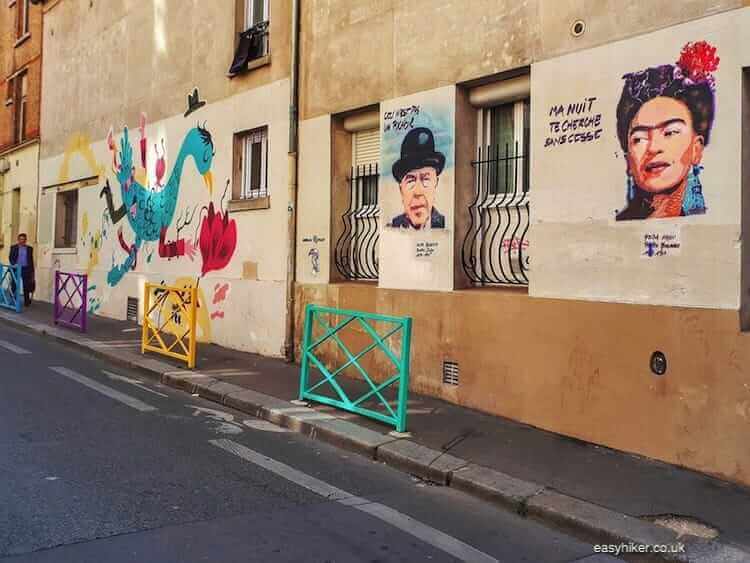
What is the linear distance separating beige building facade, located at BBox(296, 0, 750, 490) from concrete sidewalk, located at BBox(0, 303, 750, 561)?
0.90 ft

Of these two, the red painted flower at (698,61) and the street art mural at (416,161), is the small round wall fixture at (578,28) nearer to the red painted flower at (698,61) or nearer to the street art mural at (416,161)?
the red painted flower at (698,61)

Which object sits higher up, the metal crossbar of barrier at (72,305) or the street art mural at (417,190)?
the street art mural at (417,190)

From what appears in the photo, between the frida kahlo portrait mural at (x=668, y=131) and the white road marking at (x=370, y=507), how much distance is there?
3130 mm

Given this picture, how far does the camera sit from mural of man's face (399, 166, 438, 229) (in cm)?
774

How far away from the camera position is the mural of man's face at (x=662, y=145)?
5492mm

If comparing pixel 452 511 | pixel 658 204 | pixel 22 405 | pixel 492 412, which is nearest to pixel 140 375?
pixel 22 405

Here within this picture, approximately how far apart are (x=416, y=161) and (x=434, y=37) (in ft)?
4.42

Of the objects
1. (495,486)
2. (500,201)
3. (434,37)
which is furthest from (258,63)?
(495,486)

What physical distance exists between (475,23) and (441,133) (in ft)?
3.81

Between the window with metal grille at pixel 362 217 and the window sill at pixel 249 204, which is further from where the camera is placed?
the window sill at pixel 249 204

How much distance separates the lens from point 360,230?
9172 mm

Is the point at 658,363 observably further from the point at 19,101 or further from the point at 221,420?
the point at 19,101

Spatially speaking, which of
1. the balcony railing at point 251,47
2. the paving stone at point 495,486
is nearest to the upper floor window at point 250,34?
the balcony railing at point 251,47

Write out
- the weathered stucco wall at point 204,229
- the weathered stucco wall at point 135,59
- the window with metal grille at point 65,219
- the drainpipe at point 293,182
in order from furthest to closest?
1. the window with metal grille at point 65,219
2. the weathered stucco wall at point 135,59
3. the weathered stucco wall at point 204,229
4. the drainpipe at point 293,182
